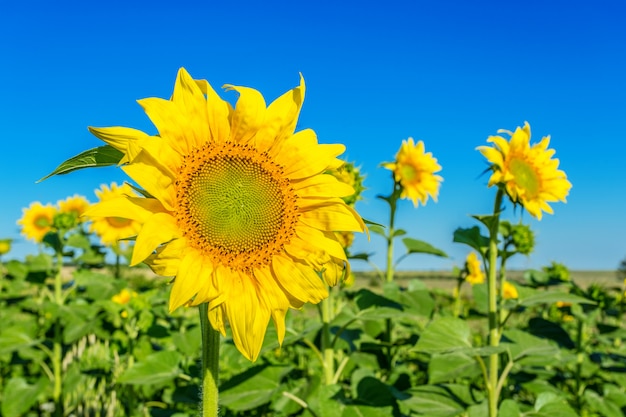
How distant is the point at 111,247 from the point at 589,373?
11.2 ft

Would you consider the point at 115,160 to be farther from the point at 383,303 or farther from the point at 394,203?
the point at 394,203

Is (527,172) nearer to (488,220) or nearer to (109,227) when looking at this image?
(488,220)

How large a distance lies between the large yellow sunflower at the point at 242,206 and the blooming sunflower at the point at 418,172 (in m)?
2.96

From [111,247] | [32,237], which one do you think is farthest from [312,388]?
[32,237]

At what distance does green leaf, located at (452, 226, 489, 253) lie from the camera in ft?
8.52

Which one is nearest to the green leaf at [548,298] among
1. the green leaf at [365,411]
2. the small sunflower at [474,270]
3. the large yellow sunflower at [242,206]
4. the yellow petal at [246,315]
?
the green leaf at [365,411]

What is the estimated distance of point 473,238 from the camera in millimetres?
2646

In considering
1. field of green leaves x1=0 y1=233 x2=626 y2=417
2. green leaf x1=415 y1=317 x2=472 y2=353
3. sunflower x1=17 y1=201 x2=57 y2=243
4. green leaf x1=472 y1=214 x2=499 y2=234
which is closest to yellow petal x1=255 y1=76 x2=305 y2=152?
field of green leaves x1=0 y1=233 x2=626 y2=417

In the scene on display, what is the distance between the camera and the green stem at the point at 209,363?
1.34 meters

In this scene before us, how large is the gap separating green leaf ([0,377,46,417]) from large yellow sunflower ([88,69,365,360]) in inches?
106

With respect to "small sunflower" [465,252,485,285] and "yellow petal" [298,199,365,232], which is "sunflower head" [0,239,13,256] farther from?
"yellow petal" [298,199,365,232]

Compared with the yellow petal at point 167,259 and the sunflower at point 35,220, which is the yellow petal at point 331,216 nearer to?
the yellow petal at point 167,259

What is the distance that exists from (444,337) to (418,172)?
2379 mm

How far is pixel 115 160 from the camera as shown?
1.31 meters
